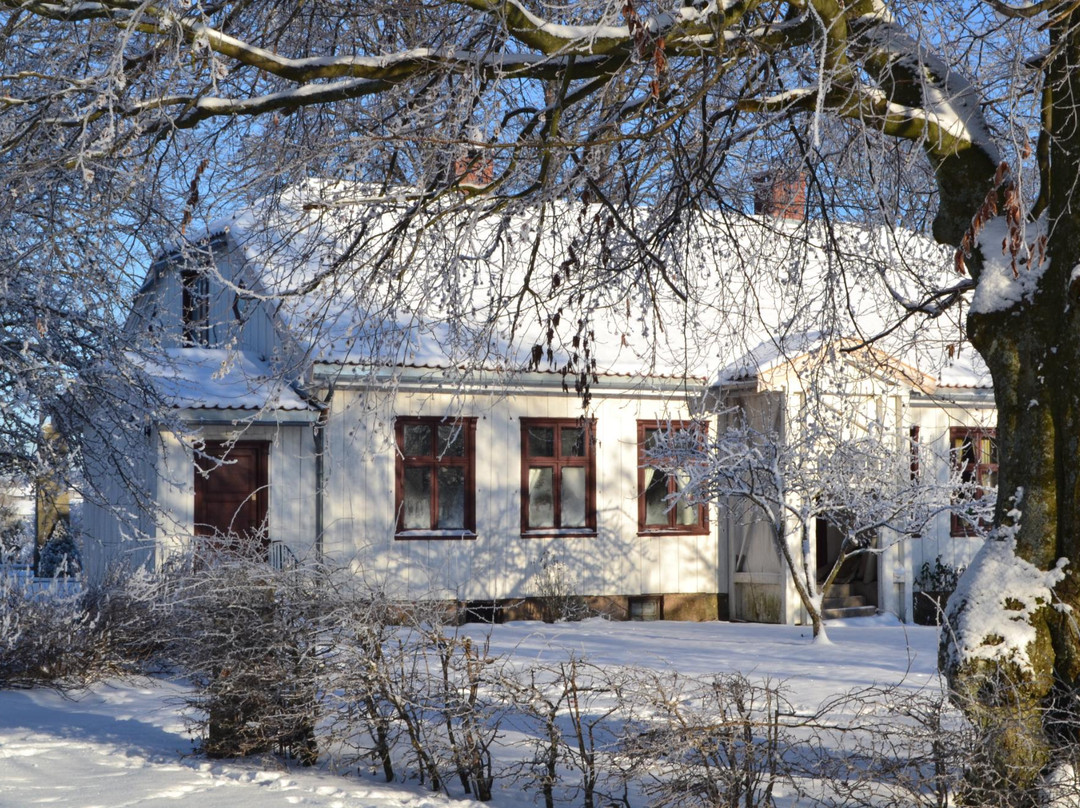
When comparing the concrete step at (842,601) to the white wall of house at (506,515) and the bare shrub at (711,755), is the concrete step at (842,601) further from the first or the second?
the bare shrub at (711,755)

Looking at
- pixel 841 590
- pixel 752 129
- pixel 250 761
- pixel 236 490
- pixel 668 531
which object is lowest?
pixel 250 761

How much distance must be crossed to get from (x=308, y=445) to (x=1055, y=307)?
426 inches

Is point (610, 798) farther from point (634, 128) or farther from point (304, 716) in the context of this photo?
point (634, 128)

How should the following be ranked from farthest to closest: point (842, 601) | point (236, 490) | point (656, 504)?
point (842, 601) → point (656, 504) → point (236, 490)

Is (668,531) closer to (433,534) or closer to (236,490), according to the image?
(433,534)

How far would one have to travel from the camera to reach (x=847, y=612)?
17734 mm

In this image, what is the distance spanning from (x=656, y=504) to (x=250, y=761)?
1084cm

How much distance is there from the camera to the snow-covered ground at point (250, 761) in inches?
263

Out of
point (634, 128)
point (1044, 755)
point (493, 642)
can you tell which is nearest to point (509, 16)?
point (634, 128)

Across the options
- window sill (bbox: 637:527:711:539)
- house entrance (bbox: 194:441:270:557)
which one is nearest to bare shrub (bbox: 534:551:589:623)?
window sill (bbox: 637:527:711:539)

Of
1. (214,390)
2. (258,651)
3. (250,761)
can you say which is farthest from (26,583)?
(258,651)

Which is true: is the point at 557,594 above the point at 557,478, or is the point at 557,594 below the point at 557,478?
below

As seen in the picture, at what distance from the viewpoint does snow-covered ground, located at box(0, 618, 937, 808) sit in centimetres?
668

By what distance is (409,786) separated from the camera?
7.05 metres
